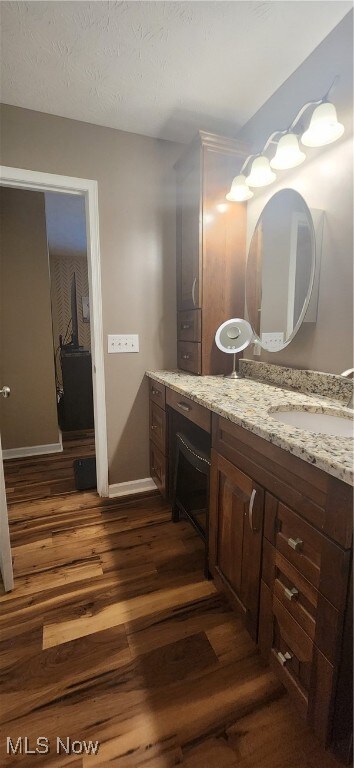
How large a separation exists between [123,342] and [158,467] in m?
0.85

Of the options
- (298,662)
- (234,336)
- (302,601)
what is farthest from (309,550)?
(234,336)

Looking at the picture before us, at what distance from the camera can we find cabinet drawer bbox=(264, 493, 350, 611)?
670mm

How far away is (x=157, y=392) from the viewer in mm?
1939

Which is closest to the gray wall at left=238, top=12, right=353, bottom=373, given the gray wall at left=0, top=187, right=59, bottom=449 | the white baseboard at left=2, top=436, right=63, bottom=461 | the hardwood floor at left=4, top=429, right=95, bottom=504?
the hardwood floor at left=4, top=429, right=95, bottom=504

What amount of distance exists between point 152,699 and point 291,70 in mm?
2524

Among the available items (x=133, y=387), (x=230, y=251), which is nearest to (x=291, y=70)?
(x=230, y=251)

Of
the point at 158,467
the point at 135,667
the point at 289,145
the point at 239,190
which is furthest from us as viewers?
the point at 158,467

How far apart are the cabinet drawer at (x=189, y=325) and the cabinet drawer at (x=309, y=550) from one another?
3.70ft

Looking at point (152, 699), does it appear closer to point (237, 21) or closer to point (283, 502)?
point (283, 502)

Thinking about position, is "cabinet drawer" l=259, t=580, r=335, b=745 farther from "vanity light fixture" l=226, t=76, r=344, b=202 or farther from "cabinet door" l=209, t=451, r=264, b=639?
"vanity light fixture" l=226, t=76, r=344, b=202

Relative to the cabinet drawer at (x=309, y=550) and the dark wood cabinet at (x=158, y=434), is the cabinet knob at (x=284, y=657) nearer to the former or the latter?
the cabinet drawer at (x=309, y=550)

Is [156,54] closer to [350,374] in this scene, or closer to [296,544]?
[350,374]

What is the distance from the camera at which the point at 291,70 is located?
4.62 ft

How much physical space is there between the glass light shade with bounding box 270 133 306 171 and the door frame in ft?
3.44
